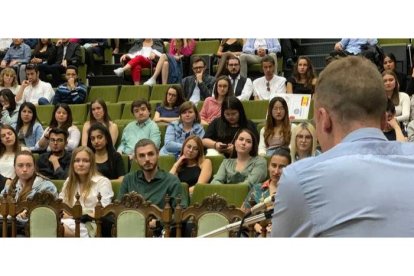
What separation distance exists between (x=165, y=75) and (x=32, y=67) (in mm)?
1523

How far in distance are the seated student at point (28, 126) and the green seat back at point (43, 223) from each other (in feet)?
9.41

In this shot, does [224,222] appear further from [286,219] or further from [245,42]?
[245,42]

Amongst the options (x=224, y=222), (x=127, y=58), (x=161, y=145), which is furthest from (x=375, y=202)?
(x=127, y=58)

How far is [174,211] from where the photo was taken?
6465mm

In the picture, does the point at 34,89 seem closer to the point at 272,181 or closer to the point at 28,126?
the point at 28,126

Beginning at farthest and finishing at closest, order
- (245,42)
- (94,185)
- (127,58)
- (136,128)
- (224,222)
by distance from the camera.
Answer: (127,58)
(245,42)
(136,128)
(94,185)
(224,222)

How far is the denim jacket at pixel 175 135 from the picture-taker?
8.69 meters

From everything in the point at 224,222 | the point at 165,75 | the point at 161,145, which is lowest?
the point at 224,222

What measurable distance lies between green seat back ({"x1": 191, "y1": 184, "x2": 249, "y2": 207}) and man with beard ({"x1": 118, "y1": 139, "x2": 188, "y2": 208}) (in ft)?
0.78

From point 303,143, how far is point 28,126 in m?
3.43

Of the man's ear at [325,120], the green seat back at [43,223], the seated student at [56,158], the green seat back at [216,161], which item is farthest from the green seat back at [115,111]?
the man's ear at [325,120]

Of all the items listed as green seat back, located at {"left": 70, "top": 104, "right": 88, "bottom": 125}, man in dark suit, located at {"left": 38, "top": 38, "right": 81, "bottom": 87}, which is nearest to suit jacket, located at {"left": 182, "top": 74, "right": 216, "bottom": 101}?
green seat back, located at {"left": 70, "top": 104, "right": 88, "bottom": 125}

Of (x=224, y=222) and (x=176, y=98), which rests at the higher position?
(x=176, y=98)

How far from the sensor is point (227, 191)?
7.07m
